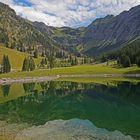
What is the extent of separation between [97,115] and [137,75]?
435ft

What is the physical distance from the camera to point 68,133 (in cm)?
4447

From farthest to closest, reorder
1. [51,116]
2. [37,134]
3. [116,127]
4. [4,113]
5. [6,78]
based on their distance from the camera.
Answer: [6,78] → [4,113] → [51,116] → [116,127] → [37,134]

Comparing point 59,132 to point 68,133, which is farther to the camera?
point 59,132

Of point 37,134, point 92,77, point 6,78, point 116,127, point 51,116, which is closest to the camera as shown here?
point 37,134

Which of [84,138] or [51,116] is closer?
[84,138]

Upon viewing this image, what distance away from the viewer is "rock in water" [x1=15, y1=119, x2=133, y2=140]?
41.8 m

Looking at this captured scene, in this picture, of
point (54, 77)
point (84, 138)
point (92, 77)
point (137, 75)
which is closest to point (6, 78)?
point (54, 77)

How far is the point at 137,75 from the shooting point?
191m

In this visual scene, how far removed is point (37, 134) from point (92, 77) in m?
156

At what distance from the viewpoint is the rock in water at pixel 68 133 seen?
41.8 metres

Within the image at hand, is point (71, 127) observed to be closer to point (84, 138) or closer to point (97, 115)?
point (84, 138)

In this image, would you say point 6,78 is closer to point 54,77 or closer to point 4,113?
point 54,77

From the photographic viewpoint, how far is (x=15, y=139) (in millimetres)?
40688

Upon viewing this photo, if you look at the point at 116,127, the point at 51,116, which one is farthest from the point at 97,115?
the point at 116,127
